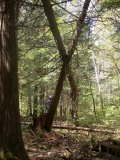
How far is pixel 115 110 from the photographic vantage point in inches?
535

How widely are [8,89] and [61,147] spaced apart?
3.78 meters

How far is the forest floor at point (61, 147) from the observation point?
24.3ft

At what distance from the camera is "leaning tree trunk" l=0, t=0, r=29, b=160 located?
18.3ft

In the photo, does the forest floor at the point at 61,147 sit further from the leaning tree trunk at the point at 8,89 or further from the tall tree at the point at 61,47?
the leaning tree trunk at the point at 8,89

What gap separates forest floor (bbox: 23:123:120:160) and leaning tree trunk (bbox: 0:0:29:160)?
4.65 ft

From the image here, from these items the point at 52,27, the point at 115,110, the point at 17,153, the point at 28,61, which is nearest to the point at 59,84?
the point at 52,27

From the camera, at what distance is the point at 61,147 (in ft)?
28.6

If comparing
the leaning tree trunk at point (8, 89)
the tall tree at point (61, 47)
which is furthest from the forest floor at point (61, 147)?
the leaning tree trunk at point (8, 89)

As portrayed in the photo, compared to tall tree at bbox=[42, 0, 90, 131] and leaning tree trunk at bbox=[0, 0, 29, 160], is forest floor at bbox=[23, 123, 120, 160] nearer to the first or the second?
tall tree at bbox=[42, 0, 90, 131]

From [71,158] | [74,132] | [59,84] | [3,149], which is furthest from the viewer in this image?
[74,132]

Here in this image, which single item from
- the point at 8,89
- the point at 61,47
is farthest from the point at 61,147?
the point at 8,89

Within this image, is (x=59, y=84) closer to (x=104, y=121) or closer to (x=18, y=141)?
(x=104, y=121)

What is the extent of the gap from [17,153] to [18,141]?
0.78ft

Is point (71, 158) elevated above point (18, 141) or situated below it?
below
